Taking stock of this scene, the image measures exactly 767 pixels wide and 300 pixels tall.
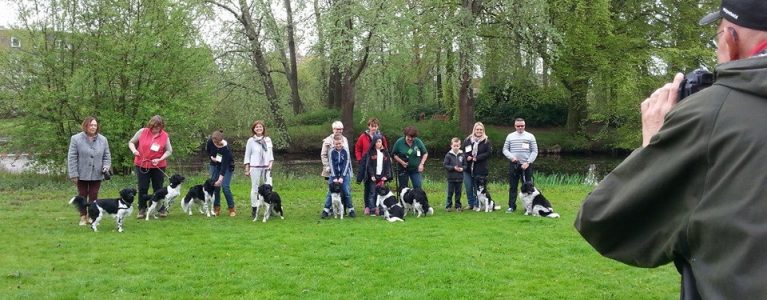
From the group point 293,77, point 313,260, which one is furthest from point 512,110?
point 313,260

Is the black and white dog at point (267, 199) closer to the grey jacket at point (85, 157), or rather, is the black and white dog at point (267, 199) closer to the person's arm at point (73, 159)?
the grey jacket at point (85, 157)

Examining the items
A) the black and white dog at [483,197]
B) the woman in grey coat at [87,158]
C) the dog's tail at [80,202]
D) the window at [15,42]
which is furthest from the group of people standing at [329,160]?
the window at [15,42]

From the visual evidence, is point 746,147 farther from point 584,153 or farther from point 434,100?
point 434,100

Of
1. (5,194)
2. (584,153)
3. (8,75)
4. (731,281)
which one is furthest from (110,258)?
(584,153)

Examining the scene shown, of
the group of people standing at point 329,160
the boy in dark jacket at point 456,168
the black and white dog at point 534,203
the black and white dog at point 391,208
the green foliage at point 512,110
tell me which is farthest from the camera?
the green foliage at point 512,110

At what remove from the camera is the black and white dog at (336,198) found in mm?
11250

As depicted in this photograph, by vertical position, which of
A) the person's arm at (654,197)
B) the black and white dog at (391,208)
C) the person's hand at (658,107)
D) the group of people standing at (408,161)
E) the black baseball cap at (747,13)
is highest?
the black baseball cap at (747,13)

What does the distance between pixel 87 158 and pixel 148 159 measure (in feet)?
3.42

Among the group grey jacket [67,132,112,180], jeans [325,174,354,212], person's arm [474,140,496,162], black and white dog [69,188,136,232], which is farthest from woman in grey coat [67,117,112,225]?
person's arm [474,140,496,162]

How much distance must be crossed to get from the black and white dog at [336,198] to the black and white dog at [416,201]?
48.0 inches

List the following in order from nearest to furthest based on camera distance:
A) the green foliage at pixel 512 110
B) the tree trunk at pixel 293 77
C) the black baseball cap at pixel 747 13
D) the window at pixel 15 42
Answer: the black baseball cap at pixel 747 13 < the window at pixel 15 42 < the tree trunk at pixel 293 77 < the green foliage at pixel 512 110

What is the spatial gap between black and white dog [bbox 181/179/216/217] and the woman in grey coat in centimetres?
167

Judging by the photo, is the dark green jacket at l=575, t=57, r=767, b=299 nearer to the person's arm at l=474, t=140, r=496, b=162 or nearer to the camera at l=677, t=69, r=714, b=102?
the camera at l=677, t=69, r=714, b=102

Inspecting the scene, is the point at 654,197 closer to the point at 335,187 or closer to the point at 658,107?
the point at 658,107
